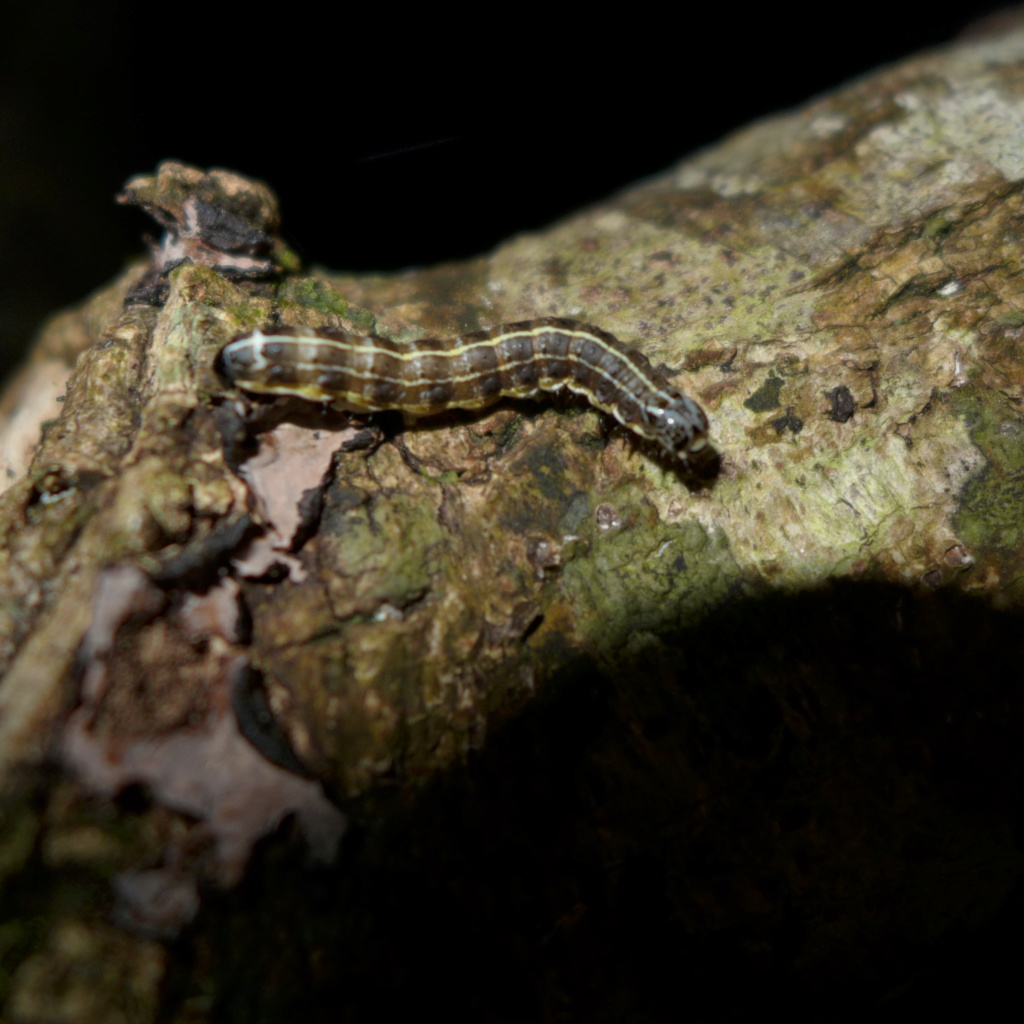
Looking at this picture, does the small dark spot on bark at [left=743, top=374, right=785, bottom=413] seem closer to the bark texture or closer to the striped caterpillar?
the bark texture

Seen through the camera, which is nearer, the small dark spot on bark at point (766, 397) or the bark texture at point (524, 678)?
the bark texture at point (524, 678)

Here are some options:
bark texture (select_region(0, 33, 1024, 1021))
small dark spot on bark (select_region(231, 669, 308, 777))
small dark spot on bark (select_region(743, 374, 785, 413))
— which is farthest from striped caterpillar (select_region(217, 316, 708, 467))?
small dark spot on bark (select_region(231, 669, 308, 777))

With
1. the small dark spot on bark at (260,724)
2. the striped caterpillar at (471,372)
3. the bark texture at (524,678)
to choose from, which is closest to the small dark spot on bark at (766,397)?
the bark texture at (524,678)

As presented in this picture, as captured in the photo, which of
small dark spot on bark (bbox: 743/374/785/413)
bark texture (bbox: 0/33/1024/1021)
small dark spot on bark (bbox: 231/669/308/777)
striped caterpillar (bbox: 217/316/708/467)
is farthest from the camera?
small dark spot on bark (bbox: 743/374/785/413)

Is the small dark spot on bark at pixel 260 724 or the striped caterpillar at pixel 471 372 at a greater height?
the striped caterpillar at pixel 471 372

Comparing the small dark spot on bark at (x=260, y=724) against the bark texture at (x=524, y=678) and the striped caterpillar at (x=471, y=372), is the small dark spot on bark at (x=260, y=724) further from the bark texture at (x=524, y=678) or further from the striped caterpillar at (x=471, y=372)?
the striped caterpillar at (x=471, y=372)

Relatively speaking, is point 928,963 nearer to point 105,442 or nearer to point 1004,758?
point 1004,758

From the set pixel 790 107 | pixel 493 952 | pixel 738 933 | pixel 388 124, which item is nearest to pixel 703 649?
pixel 738 933
